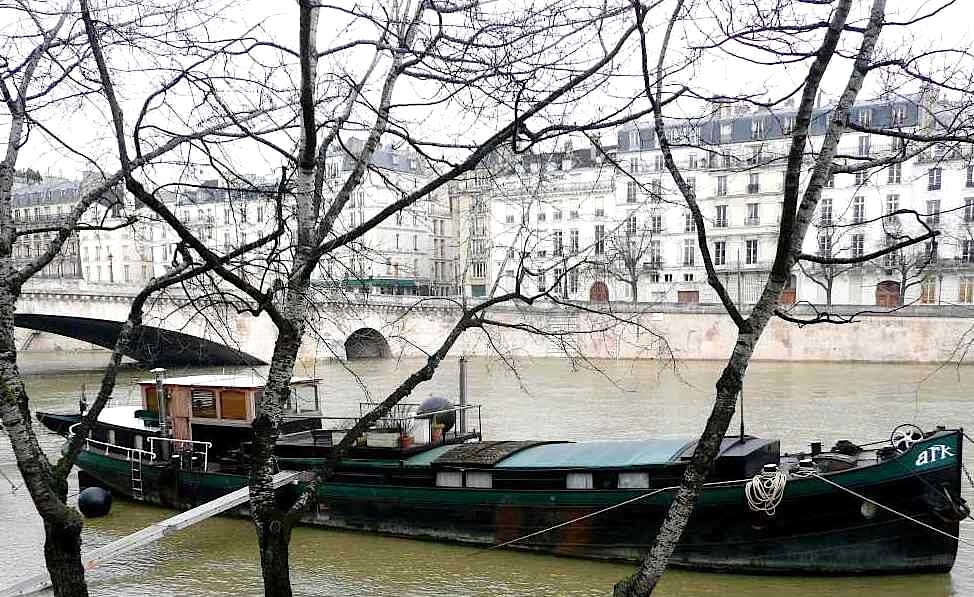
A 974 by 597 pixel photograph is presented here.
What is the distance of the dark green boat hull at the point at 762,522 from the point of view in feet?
36.7

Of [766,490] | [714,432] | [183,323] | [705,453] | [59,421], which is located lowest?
[59,421]

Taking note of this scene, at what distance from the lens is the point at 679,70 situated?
515 cm

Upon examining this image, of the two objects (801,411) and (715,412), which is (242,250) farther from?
(801,411)

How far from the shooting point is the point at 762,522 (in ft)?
38.4

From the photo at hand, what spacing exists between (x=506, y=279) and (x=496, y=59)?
54207mm

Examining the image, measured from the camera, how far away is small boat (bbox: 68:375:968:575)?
37.2 ft

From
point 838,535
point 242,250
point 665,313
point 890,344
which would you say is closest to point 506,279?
point 665,313

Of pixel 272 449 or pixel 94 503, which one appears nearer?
pixel 272 449

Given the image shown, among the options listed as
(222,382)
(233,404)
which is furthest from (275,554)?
(222,382)

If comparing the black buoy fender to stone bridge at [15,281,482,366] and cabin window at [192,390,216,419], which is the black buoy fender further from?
stone bridge at [15,281,482,366]

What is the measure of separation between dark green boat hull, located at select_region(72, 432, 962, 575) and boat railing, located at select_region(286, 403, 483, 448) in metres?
0.99

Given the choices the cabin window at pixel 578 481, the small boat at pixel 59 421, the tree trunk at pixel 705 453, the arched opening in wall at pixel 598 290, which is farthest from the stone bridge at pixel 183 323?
the tree trunk at pixel 705 453

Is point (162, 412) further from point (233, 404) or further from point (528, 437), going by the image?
point (528, 437)

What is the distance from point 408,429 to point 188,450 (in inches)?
178
